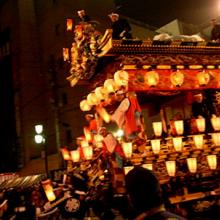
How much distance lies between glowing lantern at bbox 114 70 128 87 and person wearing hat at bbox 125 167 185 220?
599 cm

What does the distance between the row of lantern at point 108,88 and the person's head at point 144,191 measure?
6013 mm

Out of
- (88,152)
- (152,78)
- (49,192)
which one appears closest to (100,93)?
(152,78)

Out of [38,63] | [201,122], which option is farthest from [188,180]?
[38,63]

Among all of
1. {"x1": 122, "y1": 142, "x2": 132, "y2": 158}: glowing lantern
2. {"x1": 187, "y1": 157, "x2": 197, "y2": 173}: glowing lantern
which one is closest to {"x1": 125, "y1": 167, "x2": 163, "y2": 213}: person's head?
{"x1": 122, "y1": 142, "x2": 132, "y2": 158}: glowing lantern

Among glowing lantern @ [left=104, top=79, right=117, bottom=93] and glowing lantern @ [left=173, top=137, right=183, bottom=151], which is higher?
glowing lantern @ [left=104, top=79, right=117, bottom=93]

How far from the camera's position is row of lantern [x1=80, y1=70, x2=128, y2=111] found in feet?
29.8

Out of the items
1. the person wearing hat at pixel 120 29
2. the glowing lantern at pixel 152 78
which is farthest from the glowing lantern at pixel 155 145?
the person wearing hat at pixel 120 29

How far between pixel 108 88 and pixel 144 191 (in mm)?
6861

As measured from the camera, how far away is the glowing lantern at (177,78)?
9992 mm

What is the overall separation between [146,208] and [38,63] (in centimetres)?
3061

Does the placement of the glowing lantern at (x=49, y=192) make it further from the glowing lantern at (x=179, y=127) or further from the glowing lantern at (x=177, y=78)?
the glowing lantern at (x=177, y=78)

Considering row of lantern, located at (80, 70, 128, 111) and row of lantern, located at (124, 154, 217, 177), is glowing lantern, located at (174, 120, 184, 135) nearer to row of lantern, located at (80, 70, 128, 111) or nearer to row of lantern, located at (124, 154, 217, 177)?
row of lantern, located at (124, 154, 217, 177)

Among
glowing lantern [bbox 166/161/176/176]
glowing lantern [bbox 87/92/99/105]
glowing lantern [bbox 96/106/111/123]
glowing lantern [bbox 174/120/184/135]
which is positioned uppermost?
glowing lantern [bbox 87/92/99/105]

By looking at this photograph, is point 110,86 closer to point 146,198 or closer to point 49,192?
point 49,192
